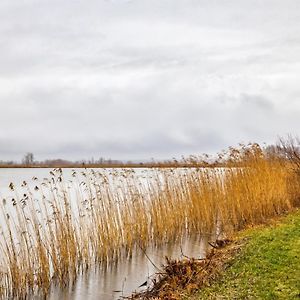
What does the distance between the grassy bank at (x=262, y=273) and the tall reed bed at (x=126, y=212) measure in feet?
8.23

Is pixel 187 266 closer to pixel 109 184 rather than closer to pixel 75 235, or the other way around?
pixel 75 235

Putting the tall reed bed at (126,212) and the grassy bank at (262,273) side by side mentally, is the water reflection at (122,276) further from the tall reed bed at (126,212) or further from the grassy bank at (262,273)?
the grassy bank at (262,273)

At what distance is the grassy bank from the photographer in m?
4.65

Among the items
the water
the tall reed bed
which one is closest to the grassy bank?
the water

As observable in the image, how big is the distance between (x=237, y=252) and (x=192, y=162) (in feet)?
15.7

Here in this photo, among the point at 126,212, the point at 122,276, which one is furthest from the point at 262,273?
the point at 126,212

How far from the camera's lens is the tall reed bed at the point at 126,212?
630 centimetres

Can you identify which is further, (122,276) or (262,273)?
(122,276)

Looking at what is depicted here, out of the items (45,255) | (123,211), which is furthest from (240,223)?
(45,255)

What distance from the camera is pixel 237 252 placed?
6.43m

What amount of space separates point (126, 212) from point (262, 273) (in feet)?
12.4

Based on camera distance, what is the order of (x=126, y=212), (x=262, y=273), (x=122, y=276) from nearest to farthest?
1. (x=262, y=273)
2. (x=122, y=276)
3. (x=126, y=212)

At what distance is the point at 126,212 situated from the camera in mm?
8570

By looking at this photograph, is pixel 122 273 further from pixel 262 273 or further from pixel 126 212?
pixel 262 273
